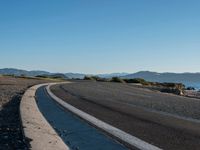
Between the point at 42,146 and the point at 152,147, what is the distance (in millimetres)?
2411

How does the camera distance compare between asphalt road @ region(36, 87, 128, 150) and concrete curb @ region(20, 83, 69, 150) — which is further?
asphalt road @ region(36, 87, 128, 150)

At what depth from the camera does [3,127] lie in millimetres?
13391

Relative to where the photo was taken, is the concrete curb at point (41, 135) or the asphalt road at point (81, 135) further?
the asphalt road at point (81, 135)

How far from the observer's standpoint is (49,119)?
16.0 metres

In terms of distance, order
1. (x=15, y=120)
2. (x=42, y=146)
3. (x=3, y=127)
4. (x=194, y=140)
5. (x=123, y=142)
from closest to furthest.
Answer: (x=42, y=146), (x=123, y=142), (x=194, y=140), (x=3, y=127), (x=15, y=120)

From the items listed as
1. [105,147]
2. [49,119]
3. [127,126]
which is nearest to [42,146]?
[105,147]

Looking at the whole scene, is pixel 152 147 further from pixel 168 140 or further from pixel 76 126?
pixel 76 126

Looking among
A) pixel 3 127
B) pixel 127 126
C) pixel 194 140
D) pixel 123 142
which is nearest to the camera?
pixel 123 142

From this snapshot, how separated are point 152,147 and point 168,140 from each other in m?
1.26

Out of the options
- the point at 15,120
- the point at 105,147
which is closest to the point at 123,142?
the point at 105,147

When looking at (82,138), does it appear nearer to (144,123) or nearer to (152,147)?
(152,147)

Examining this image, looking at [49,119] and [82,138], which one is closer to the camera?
[82,138]

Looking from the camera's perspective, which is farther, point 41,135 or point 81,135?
point 81,135

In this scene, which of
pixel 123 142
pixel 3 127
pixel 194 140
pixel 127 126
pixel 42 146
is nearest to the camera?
pixel 42 146
